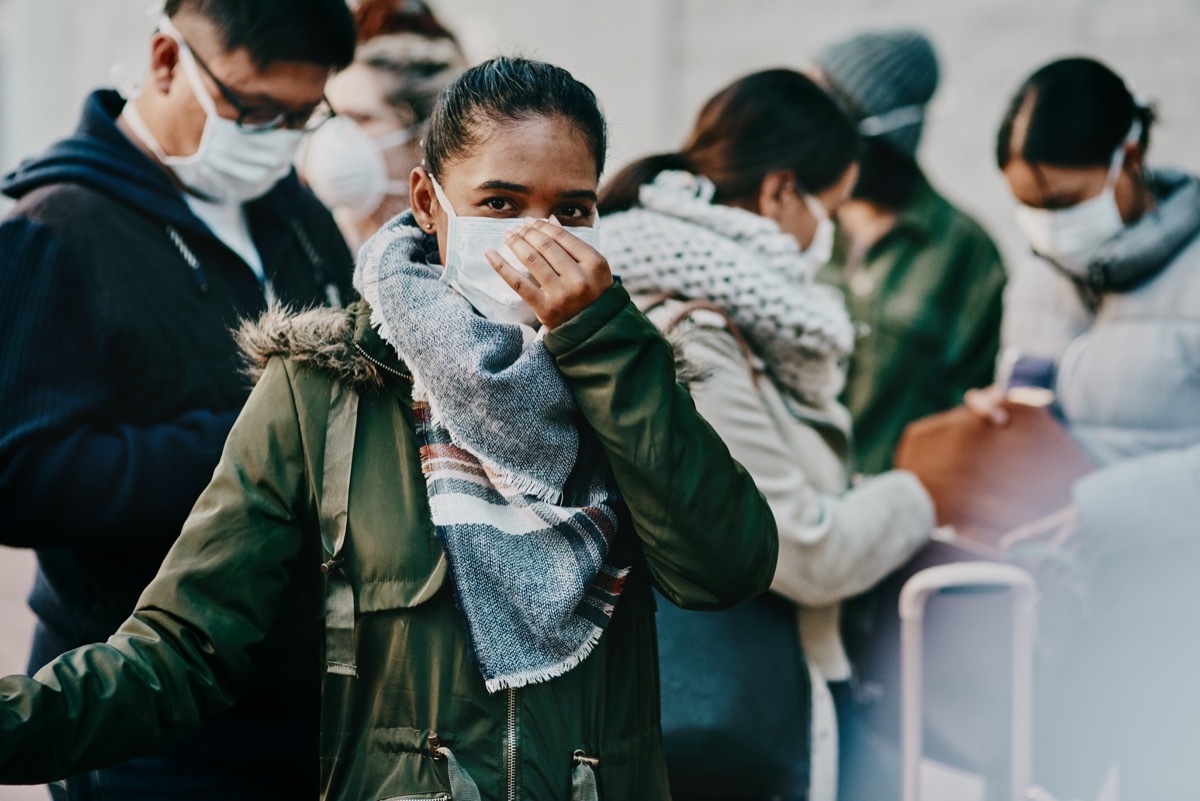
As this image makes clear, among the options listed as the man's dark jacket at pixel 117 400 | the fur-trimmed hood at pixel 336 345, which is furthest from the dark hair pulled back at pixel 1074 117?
the fur-trimmed hood at pixel 336 345

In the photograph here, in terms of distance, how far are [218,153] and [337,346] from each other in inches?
34.2

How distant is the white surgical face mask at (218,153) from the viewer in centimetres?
253

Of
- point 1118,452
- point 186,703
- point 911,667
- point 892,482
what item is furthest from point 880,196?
point 186,703

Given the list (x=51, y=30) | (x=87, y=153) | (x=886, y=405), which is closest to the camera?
(x=87, y=153)

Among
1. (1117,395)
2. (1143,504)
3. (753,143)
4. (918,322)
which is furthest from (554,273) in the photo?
(918,322)

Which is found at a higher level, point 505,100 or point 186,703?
point 505,100

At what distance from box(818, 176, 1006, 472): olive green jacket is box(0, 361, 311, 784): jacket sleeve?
9.01 feet

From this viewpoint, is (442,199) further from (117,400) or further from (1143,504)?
(1143,504)

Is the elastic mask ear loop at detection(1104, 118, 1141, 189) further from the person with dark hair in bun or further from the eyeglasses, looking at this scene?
the eyeglasses

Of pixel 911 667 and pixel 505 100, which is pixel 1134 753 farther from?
pixel 505 100

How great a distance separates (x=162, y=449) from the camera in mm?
2252

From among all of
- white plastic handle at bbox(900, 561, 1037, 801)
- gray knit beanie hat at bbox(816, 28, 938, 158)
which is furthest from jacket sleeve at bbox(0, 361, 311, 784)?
gray knit beanie hat at bbox(816, 28, 938, 158)

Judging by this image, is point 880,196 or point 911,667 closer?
point 911,667

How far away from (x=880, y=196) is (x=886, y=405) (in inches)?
29.5
